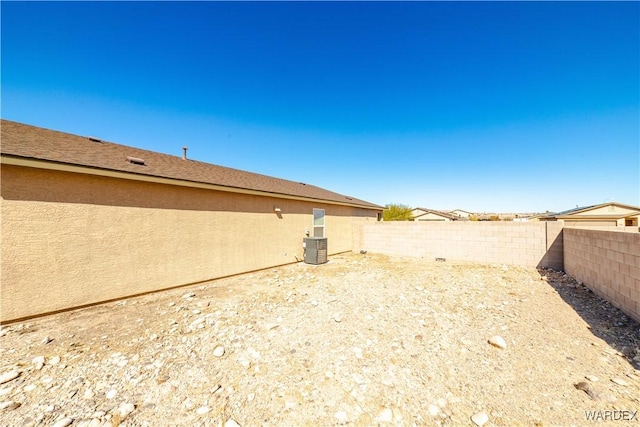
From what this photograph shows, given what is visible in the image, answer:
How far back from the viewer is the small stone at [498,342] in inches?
116

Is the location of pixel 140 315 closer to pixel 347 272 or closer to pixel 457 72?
pixel 347 272

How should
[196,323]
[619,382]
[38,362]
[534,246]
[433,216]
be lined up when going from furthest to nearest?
1. [433,216]
2. [534,246]
3. [196,323]
4. [38,362]
5. [619,382]

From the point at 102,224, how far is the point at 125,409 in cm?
420

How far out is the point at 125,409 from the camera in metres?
1.99

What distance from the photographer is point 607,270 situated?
4.30 m

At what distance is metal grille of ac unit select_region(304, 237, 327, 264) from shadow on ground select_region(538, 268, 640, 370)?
6.63m

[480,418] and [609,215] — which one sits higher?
[609,215]

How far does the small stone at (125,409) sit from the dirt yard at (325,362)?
2cm

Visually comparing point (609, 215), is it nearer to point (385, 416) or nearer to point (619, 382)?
point (619, 382)

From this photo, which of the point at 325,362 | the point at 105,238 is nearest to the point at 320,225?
the point at 105,238

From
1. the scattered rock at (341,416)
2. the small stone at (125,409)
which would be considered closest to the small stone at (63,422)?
the small stone at (125,409)

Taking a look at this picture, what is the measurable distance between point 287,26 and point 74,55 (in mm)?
6785

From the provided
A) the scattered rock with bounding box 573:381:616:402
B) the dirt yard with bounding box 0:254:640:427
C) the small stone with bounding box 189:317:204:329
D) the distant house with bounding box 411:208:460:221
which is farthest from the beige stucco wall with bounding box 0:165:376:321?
the distant house with bounding box 411:208:460:221

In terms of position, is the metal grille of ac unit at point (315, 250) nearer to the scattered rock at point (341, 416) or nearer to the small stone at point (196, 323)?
the small stone at point (196, 323)
